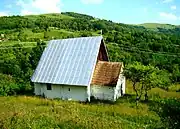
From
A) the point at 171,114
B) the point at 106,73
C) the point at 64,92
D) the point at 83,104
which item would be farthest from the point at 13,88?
the point at 171,114

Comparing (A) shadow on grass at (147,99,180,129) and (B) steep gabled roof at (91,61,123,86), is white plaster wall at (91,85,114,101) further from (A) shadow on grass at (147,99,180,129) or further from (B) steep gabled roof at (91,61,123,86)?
(A) shadow on grass at (147,99,180,129)

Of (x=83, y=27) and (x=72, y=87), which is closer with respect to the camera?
(x=72, y=87)

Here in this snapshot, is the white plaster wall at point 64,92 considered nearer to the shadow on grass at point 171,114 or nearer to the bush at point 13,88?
the bush at point 13,88

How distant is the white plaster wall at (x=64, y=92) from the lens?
27.0 meters

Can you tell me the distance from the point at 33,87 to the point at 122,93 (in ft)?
30.2

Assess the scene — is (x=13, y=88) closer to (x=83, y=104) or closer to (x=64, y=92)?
(x=64, y=92)

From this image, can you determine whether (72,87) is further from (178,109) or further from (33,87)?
(178,109)

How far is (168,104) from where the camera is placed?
29.0ft

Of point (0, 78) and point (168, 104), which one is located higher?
point (168, 104)

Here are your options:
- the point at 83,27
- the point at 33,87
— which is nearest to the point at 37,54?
the point at 33,87

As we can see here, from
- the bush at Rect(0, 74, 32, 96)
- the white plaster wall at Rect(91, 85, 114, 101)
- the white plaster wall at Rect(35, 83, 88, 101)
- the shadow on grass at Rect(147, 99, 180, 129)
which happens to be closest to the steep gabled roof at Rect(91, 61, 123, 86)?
Answer: the white plaster wall at Rect(91, 85, 114, 101)

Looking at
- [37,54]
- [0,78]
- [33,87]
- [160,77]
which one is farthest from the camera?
[37,54]

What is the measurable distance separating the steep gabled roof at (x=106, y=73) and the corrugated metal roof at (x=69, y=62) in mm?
940

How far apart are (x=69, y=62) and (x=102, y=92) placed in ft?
14.4
